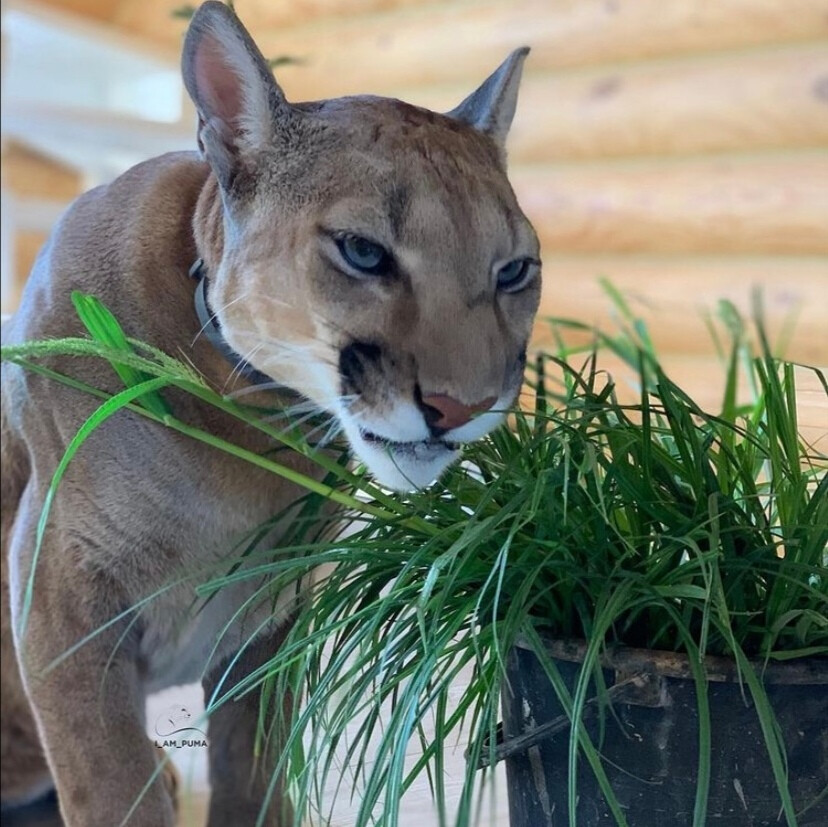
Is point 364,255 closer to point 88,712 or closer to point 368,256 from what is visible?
point 368,256

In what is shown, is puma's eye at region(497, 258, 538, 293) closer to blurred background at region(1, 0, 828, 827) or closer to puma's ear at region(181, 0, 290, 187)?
puma's ear at region(181, 0, 290, 187)

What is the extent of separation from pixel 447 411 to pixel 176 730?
0.39 m

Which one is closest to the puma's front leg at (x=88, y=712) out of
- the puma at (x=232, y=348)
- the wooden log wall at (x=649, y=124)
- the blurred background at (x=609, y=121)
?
the puma at (x=232, y=348)

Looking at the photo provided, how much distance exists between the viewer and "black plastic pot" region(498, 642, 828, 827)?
0.76 metres

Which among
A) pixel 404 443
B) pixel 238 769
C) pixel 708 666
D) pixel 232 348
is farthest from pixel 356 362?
pixel 238 769

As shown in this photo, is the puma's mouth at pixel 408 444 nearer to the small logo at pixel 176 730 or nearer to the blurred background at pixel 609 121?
the small logo at pixel 176 730

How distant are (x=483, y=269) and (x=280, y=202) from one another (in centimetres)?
18

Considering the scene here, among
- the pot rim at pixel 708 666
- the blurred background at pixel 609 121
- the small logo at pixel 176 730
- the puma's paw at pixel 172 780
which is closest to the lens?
the pot rim at pixel 708 666

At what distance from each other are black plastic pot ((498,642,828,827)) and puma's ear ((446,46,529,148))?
51cm

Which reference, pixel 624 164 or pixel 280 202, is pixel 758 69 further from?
pixel 280 202

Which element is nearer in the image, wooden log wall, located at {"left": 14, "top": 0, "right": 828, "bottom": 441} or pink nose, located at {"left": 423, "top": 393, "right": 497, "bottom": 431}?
pink nose, located at {"left": 423, "top": 393, "right": 497, "bottom": 431}

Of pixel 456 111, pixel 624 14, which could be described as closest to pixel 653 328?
pixel 624 14

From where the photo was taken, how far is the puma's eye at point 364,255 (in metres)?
0.90

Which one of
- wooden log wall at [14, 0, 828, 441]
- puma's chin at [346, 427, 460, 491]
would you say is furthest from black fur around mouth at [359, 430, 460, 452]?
wooden log wall at [14, 0, 828, 441]
